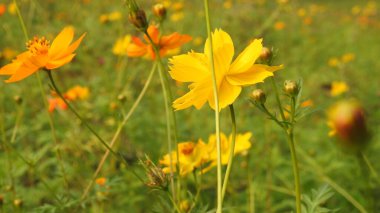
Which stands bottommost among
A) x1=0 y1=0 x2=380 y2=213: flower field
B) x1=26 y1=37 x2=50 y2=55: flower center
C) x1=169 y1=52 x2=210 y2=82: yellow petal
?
x1=0 y1=0 x2=380 y2=213: flower field

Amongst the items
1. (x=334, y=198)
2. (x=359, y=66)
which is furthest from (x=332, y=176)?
(x=359, y=66)

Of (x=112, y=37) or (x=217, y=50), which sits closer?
(x=217, y=50)

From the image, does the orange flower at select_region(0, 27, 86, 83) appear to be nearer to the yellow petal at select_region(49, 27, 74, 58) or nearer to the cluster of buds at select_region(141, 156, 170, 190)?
the yellow petal at select_region(49, 27, 74, 58)

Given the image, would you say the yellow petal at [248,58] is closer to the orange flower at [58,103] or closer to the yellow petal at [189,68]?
the yellow petal at [189,68]

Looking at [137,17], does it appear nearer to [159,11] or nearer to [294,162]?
[159,11]

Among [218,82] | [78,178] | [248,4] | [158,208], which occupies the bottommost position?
[78,178]

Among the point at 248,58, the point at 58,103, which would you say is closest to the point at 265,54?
the point at 248,58

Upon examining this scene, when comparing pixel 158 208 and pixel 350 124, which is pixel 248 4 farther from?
pixel 350 124

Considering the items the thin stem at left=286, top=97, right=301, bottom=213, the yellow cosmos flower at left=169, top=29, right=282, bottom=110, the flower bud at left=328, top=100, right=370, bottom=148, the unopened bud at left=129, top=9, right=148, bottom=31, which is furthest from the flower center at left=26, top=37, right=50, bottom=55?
the flower bud at left=328, top=100, right=370, bottom=148
